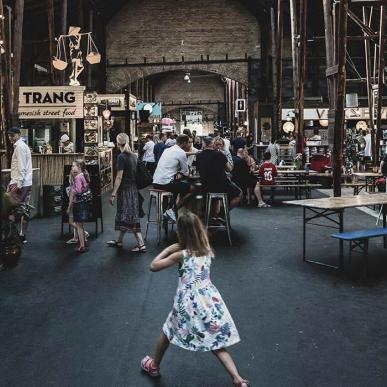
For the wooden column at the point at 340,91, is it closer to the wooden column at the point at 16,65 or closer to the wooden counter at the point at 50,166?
the wooden counter at the point at 50,166

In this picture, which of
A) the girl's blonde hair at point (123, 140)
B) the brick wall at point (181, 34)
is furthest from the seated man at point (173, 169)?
the brick wall at point (181, 34)

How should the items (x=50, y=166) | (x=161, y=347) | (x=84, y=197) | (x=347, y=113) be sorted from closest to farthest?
1. (x=161, y=347)
2. (x=84, y=197)
3. (x=50, y=166)
4. (x=347, y=113)

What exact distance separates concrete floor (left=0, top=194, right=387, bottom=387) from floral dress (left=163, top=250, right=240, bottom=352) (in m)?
0.32

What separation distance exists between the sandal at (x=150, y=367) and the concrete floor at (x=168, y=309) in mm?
40

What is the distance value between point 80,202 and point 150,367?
3.91 meters

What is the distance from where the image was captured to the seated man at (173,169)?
7.35 meters

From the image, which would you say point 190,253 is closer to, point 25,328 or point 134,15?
point 25,328

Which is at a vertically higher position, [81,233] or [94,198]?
[94,198]

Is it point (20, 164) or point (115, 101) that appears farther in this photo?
point (115, 101)

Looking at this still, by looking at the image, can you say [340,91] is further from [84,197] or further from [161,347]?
[161,347]

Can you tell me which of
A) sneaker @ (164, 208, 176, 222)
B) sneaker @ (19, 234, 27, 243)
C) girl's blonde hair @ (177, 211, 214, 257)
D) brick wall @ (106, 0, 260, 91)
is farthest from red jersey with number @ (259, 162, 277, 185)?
brick wall @ (106, 0, 260, 91)

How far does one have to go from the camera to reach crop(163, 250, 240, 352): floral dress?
304cm

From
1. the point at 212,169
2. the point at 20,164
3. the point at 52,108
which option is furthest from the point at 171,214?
the point at 52,108

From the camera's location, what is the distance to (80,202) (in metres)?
6.91
